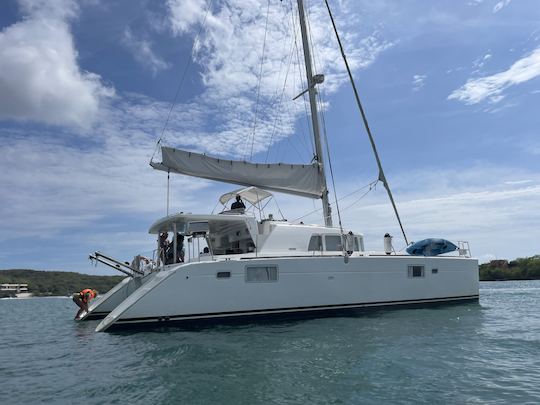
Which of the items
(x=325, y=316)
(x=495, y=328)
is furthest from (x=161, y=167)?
(x=495, y=328)

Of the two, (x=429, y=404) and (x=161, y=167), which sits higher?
(x=161, y=167)

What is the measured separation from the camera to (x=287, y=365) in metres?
6.96

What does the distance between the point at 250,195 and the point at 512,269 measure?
56390mm

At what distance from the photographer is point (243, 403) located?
516 cm

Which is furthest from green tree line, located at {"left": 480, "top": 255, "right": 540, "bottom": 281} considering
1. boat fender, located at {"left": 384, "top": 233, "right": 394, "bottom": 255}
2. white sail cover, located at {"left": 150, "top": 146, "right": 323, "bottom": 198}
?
white sail cover, located at {"left": 150, "top": 146, "right": 323, "bottom": 198}

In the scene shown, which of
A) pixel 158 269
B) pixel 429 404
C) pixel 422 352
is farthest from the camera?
pixel 158 269

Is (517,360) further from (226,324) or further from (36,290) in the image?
(36,290)

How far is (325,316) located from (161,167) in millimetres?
6768

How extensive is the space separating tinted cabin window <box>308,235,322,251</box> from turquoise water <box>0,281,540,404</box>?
9.16ft

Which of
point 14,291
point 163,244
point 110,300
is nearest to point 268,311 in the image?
point 163,244

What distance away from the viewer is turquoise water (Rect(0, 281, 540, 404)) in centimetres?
552

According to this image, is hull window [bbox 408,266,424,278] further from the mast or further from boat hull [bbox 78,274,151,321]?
boat hull [bbox 78,274,151,321]

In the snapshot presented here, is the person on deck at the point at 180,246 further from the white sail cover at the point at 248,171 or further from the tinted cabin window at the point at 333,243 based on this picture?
the tinted cabin window at the point at 333,243

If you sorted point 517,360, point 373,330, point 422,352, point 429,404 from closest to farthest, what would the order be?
point 429,404
point 517,360
point 422,352
point 373,330
